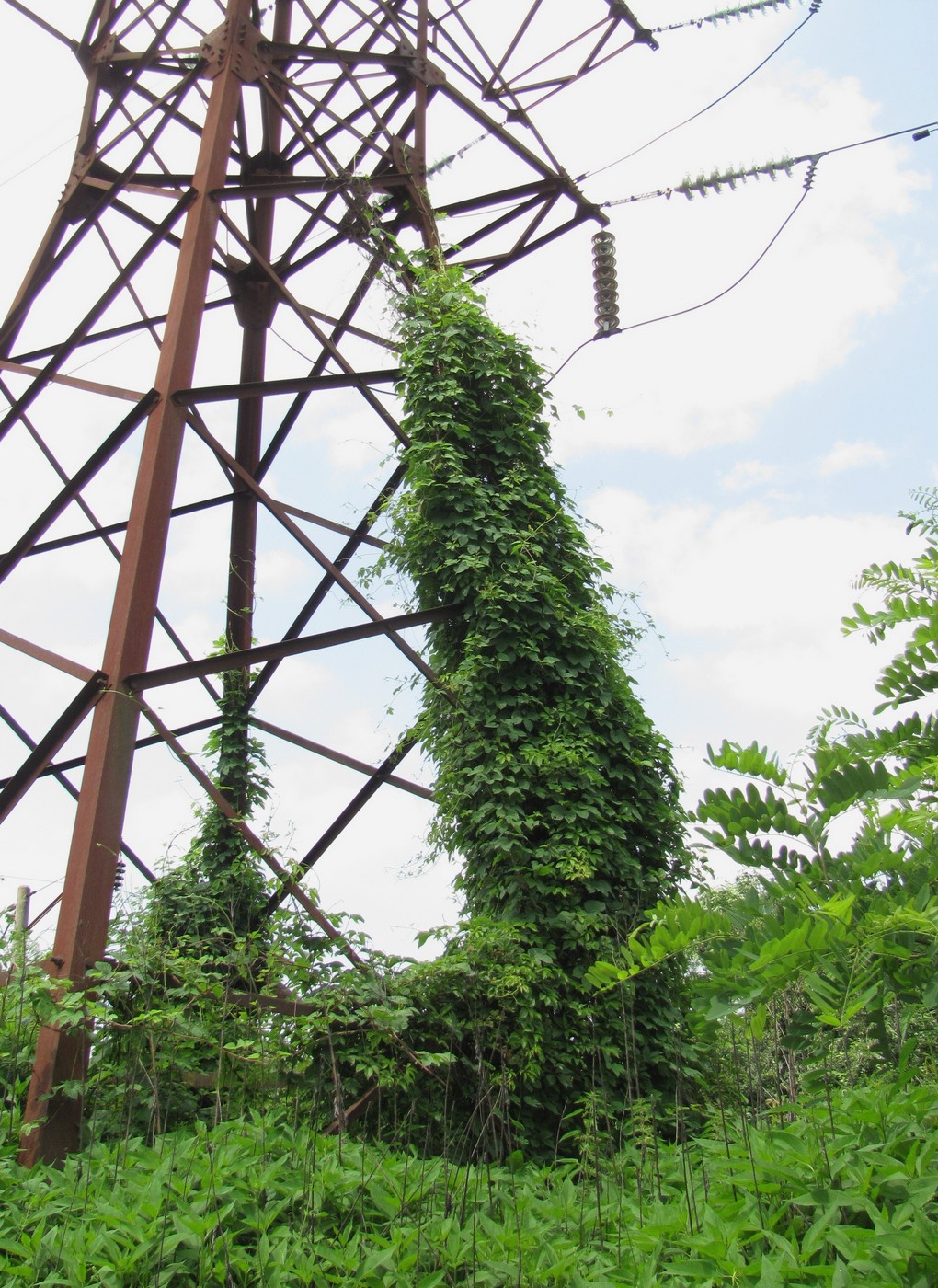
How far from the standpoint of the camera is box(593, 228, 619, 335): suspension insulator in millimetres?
7945

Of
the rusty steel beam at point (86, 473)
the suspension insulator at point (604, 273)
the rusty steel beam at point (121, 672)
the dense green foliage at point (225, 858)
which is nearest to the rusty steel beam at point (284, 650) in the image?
the rusty steel beam at point (121, 672)

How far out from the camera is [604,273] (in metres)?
8.03

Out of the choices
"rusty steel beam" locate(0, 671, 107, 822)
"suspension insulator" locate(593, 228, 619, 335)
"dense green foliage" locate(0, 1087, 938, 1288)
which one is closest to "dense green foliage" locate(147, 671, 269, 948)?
"rusty steel beam" locate(0, 671, 107, 822)

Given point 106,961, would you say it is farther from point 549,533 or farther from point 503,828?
point 549,533

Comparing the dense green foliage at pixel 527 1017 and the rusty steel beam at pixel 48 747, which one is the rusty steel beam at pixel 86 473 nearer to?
the rusty steel beam at pixel 48 747

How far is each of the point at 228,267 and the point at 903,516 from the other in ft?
22.9

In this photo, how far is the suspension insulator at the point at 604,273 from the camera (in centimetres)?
795

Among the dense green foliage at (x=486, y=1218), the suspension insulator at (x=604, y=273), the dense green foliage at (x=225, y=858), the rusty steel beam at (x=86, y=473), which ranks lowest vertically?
the dense green foliage at (x=486, y=1218)

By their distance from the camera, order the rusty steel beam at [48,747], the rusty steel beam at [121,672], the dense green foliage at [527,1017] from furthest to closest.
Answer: the rusty steel beam at [48,747] < the rusty steel beam at [121,672] < the dense green foliage at [527,1017]

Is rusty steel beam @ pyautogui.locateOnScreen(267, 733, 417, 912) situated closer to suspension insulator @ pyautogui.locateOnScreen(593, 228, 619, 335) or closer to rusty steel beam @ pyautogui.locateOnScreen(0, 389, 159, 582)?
rusty steel beam @ pyautogui.locateOnScreen(0, 389, 159, 582)

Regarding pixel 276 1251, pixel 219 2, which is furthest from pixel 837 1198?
pixel 219 2

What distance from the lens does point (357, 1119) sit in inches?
199

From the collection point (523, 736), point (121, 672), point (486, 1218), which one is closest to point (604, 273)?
point (523, 736)

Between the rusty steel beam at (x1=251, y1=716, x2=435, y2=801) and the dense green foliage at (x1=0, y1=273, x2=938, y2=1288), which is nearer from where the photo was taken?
the dense green foliage at (x1=0, y1=273, x2=938, y2=1288)
